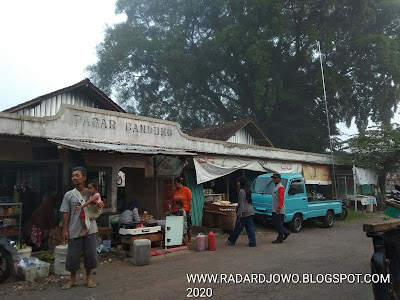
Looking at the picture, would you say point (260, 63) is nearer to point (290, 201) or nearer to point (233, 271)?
point (290, 201)

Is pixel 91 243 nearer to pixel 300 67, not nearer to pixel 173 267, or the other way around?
pixel 173 267

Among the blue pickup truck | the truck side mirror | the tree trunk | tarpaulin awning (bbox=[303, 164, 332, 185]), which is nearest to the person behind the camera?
the blue pickup truck

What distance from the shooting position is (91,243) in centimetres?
517

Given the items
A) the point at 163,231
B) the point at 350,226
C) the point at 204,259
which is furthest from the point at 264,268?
the point at 350,226

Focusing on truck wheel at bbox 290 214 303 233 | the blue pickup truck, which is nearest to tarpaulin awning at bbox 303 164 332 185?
the blue pickup truck

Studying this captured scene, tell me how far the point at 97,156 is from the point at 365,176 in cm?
1605

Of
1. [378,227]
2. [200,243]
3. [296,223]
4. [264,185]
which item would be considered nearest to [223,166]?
[264,185]

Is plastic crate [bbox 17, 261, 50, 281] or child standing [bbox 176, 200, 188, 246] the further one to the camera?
child standing [bbox 176, 200, 188, 246]

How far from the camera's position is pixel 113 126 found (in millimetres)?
9383

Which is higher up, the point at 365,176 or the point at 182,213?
the point at 365,176

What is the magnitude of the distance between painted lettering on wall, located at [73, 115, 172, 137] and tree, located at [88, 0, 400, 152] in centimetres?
1597

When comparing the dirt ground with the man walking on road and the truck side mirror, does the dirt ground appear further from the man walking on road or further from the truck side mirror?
the truck side mirror

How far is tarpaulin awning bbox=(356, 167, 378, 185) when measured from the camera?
59.4 feet

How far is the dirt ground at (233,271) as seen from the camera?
492 cm
